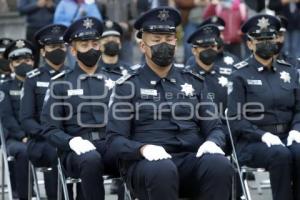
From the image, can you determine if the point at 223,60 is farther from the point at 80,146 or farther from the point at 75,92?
the point at 80,146

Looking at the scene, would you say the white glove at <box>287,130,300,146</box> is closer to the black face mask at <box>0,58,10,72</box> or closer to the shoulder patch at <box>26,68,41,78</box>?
the shoulder patch at <box>26,68,41,78</box>

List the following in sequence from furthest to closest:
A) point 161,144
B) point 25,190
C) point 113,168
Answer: point 25,190 < point 113,168 < point 161,144

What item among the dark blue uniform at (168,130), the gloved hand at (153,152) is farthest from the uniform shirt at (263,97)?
the gloved hand at (153,152)

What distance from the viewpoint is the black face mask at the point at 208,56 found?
1112cm

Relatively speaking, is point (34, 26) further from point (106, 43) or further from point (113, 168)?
point (113, 168)

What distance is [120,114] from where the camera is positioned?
26.8 ft

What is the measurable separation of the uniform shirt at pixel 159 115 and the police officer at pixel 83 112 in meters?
0.61

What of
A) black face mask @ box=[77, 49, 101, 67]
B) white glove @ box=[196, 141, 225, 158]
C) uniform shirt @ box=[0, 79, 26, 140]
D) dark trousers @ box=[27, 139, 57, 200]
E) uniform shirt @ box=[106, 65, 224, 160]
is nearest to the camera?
white glove @ box=[196, 141, 225, 158]

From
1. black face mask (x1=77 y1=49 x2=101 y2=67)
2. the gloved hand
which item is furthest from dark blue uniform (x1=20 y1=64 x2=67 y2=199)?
the gloved hand

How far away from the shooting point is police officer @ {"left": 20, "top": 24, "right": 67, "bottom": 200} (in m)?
9.91

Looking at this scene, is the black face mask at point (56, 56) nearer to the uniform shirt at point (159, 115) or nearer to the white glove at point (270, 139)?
the uniform shirt at point (159, 115)

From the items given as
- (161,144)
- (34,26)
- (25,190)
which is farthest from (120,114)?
(34,26)

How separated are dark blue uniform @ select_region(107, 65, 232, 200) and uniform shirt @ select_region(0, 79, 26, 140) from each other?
3.07m

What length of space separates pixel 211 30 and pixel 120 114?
342 centimetres
